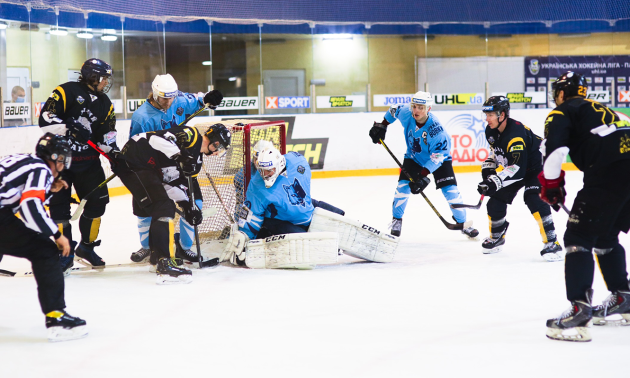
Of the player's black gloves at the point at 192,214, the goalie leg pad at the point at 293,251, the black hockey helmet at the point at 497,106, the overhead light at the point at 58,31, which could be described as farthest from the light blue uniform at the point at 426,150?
the overhead light at the point at 58,31

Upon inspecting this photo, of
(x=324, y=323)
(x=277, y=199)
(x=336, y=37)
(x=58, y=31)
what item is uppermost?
(x=336, y=37)

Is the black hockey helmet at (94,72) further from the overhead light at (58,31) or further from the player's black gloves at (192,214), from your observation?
the overhead light at (58,31)

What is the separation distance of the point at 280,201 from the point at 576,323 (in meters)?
1.92

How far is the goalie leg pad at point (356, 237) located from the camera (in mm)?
4133

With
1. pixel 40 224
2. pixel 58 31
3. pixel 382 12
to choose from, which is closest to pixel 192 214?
pixel 40 224

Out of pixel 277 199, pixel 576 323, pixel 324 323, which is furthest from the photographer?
pixel 277 199

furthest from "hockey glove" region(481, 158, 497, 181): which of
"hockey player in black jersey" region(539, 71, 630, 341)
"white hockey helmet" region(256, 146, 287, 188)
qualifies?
"hockey player in black jersey" region(539, 71, 630, 341)

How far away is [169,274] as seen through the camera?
12.2ft

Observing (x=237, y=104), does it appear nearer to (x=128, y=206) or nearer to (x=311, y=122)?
(x=311, y=122)

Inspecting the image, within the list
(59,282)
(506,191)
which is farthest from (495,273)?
(59,282)

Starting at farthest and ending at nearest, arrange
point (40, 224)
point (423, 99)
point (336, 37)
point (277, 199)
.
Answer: point (336, 37)
point (423, 99)
point (277, 199)
point (40, 224)

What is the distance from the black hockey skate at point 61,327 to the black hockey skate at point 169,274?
0.98 metres

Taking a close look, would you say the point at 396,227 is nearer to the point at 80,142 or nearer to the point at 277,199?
the point at 277,199

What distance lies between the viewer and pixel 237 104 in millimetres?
9703
